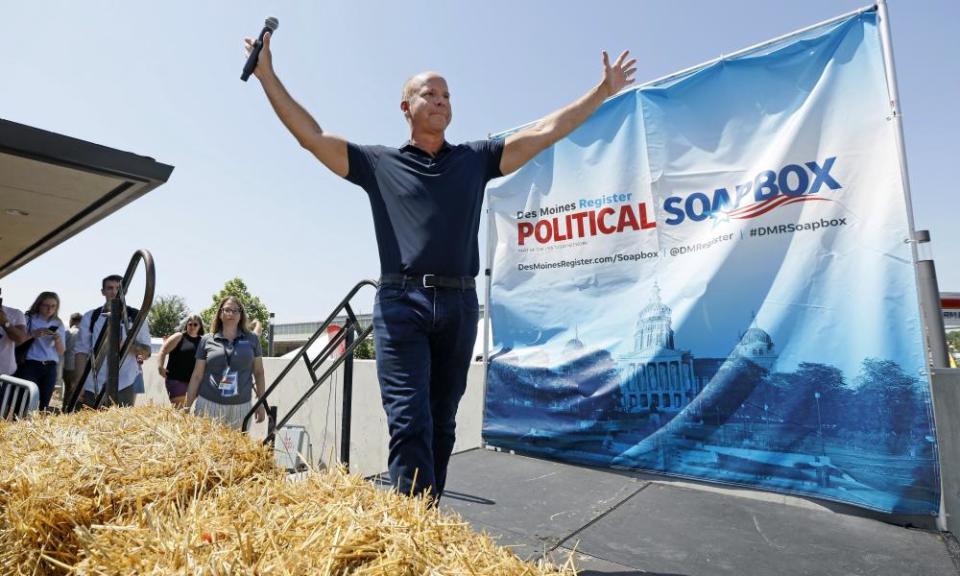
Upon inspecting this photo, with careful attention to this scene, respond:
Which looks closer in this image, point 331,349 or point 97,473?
point 97,473

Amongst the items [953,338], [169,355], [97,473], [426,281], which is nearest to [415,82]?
[426,281]

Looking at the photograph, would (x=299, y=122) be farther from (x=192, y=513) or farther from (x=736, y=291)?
(x=736, y=291)

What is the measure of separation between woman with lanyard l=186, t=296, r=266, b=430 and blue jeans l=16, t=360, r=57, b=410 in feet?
6.06

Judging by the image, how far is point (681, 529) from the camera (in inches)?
89.7

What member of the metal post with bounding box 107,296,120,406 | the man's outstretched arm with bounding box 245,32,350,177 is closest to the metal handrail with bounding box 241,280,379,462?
the metal post with bounding box 107,296,120,406

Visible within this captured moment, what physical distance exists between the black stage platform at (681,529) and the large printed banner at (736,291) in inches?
7.2

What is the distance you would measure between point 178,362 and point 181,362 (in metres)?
0.02

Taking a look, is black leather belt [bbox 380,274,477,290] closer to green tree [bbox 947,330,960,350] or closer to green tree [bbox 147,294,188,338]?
green tree [bbox 947,330,960,350]

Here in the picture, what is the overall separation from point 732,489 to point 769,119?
6.99 feet

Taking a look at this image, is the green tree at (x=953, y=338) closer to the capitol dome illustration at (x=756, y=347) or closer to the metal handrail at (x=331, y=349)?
the capitol dome illustration at (x=756, y=347)

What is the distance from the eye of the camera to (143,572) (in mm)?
804

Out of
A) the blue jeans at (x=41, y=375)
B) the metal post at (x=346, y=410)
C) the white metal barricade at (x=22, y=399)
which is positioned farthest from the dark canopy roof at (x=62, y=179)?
the metal post at (x=346, y=410)

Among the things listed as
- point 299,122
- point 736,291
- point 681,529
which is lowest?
point 681,529

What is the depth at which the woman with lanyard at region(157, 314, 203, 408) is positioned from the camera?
4473 millimetres
